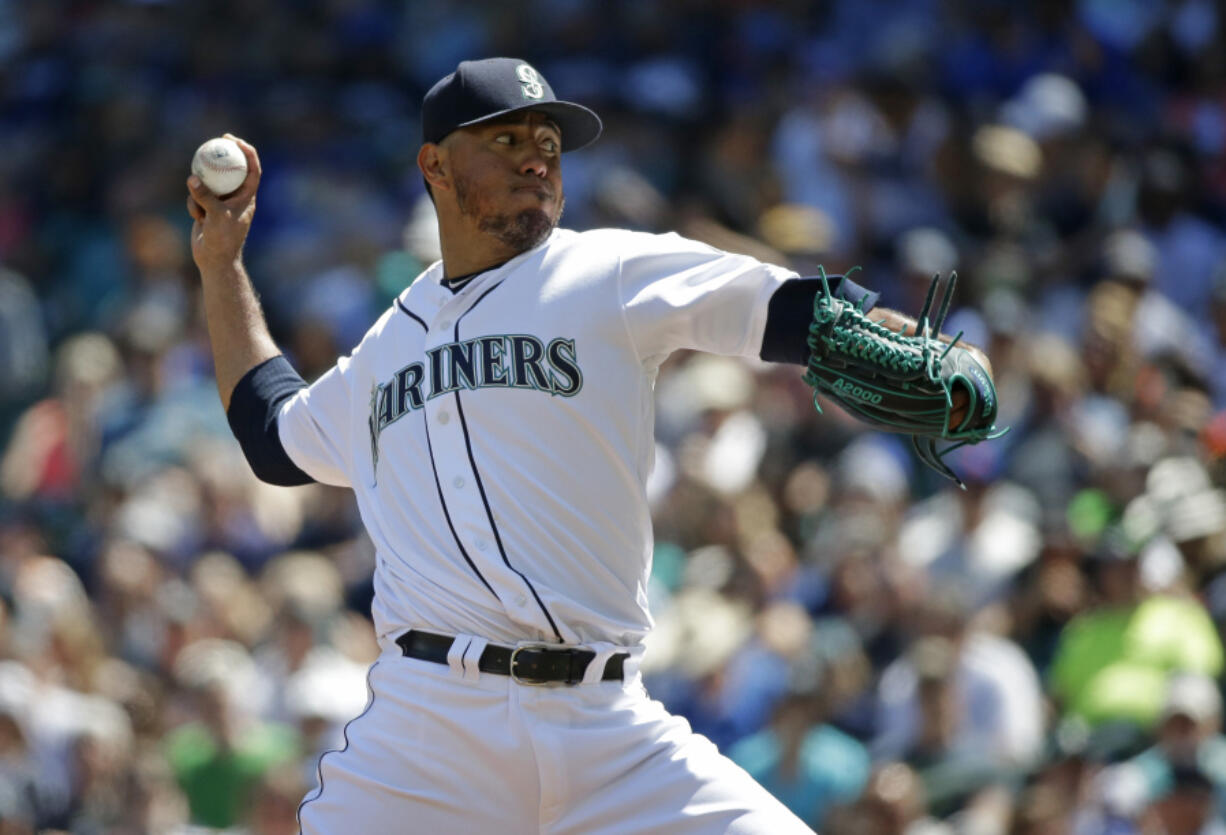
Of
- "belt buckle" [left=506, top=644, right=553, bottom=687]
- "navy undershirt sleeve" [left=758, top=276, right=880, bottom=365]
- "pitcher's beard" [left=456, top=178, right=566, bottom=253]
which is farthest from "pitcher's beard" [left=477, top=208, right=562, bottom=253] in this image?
"belt buckle" [left=506, top=644, right=553, bottom=687]

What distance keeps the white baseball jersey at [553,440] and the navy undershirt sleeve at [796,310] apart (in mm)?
21

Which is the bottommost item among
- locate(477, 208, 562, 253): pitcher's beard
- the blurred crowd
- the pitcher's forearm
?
the blurred crowd

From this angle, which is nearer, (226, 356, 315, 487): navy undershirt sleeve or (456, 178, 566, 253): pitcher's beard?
(456, 178, 566, 253): pitcher's beard

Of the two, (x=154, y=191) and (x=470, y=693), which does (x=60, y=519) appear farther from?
(x=470, y=693)

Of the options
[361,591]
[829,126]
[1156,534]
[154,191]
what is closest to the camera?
[1156,534]

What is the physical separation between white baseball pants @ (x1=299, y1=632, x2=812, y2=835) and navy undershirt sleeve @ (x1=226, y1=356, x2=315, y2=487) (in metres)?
0.72

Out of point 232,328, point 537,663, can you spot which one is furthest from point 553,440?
point 232,328

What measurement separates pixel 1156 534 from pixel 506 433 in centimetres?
368

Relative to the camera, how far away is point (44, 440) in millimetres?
8891

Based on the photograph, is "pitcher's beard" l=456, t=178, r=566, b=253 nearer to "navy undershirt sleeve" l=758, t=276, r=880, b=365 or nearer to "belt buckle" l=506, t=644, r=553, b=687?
"navy undershirt sleeve" l=758, t=276, r=880, b=365

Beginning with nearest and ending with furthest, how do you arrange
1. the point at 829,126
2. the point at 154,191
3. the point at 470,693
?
the point at 470,693 < the point at 829,126 < the point at 154,191

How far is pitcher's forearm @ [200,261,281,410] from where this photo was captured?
13.2ft

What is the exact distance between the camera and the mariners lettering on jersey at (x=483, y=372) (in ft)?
11.2

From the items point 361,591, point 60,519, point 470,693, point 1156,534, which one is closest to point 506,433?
point 470,693
